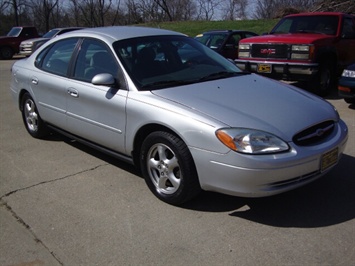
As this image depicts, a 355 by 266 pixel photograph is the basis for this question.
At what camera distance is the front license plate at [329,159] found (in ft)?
11.1

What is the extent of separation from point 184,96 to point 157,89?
321 mm

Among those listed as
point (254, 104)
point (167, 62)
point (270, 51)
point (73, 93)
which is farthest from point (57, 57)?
point (270, 51)

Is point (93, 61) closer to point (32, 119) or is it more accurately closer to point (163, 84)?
point (163, 84)

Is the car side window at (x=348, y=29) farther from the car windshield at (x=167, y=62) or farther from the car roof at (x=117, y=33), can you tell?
the car roof at (x=117, y=33)

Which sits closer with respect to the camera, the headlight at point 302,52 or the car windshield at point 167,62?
the car windshield at point 167,62

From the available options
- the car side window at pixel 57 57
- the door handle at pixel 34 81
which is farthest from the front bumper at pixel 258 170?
the door handle at pixel 34 81

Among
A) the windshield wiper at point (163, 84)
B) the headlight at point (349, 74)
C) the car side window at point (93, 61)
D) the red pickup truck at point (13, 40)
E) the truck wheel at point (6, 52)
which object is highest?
the car side window at point (93, 61)

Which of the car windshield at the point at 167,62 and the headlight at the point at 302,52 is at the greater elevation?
the car windshield at the point at 167,62

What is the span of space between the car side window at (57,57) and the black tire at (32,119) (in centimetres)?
56

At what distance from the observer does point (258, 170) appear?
10.1 ft

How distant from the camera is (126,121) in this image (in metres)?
3.89

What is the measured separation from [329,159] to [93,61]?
2.63m

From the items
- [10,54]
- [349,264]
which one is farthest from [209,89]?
[10,54]

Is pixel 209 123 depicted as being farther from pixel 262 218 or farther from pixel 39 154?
pixel 39 154
